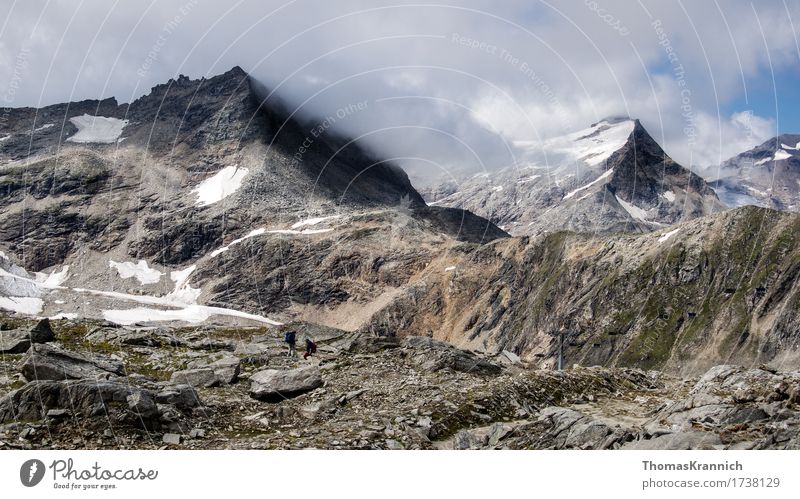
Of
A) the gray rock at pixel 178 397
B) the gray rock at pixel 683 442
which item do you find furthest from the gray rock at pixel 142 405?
the gray rock at pixel 683 442

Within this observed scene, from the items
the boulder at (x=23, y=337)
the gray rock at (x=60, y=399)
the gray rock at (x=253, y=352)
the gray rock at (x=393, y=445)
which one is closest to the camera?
the gray rock at (x=60, y=399)

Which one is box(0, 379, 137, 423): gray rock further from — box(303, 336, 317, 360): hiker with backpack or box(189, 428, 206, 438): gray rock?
box(303, 336, 317, 360): hiker with backpack

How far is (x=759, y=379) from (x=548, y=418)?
1234cm

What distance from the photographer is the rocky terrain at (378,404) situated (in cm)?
2384

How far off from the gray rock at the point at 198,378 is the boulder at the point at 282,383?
2208 millimetres

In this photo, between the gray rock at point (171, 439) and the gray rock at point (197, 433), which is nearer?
the gray rock at point (171, 439)

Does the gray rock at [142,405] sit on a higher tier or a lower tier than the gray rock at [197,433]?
higher

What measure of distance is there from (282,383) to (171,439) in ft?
31.5

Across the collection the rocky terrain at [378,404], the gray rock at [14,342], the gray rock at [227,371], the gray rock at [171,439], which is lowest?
the gray rock at [171,439]

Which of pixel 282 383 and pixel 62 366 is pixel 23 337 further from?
pixel 282 383

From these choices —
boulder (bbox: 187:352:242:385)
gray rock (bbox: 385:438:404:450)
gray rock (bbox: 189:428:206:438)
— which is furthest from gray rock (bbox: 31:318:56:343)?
gray rock (bbox: 385:438:404:450)

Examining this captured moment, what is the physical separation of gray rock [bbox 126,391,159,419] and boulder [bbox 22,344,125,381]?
693 centimetres

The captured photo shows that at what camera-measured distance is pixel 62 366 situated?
3356 centimetres

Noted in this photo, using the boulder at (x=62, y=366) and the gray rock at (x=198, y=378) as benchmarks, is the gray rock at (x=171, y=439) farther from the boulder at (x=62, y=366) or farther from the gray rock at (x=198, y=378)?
the gray rock at (x=198, y=378)
